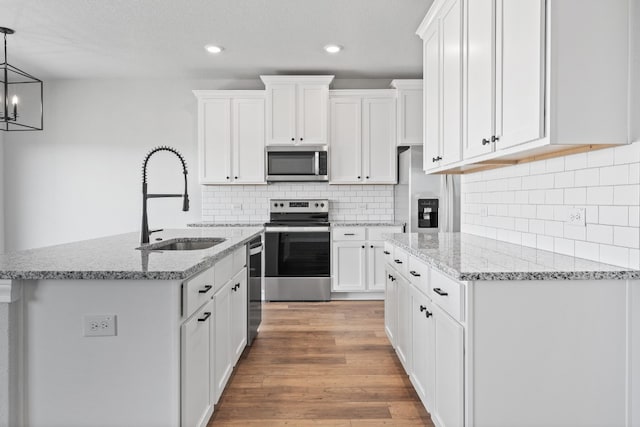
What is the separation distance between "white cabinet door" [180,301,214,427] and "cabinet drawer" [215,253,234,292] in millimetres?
158

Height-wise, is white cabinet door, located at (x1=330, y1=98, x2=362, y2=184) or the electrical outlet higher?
white cabinet door, located at (x1=330, y1=98, x2=362, y2=184)

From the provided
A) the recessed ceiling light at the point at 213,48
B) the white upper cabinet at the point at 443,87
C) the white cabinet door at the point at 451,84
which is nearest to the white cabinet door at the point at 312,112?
the recessed ceiling light at the point at 213,48

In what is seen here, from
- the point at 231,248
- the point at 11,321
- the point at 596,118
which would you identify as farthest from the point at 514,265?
the point at 11,321

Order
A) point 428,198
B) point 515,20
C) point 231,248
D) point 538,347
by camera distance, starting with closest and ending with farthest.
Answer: point 538,347
point 515,20
point 231,248
point 428,198

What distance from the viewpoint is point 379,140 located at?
494 cm

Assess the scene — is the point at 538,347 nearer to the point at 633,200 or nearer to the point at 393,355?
the point at 633,200

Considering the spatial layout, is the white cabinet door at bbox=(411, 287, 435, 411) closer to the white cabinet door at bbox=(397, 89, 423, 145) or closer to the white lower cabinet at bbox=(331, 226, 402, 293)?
the white lower cabinet at bbox=(331, 226, 402, 293)

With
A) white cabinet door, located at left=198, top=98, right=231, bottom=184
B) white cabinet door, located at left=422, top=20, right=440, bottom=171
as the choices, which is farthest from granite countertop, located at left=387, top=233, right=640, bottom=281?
white cabinet door, located at left=198, top=98, right=231, bottom=184

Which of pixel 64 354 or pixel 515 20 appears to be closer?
pixel 64 354

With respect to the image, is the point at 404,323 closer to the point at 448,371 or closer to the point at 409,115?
the point at 448,371

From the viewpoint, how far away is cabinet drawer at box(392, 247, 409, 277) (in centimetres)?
249

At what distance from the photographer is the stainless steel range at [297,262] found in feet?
15.5

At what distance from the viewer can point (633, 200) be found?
1.58 m

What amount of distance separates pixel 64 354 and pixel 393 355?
219cm
